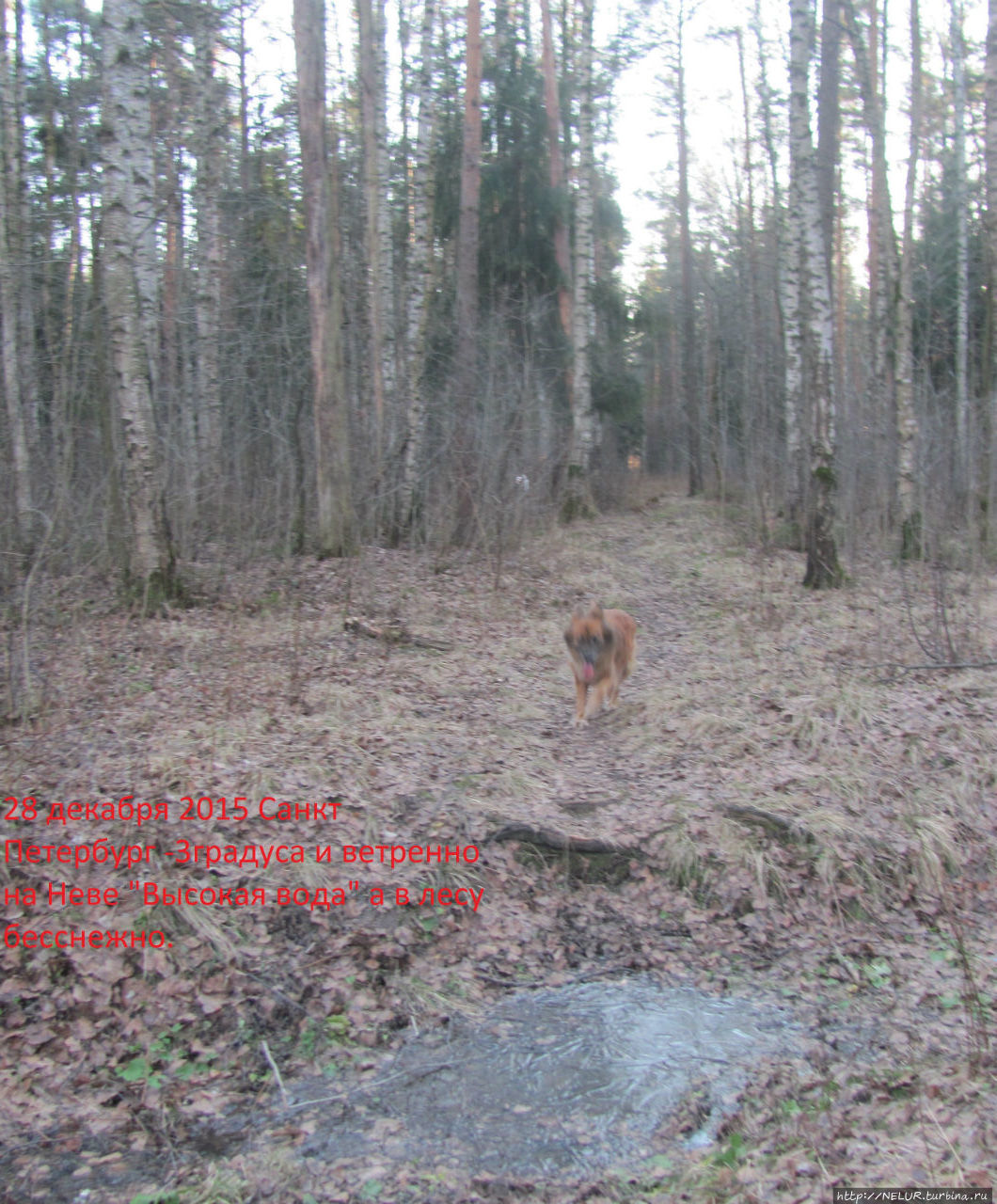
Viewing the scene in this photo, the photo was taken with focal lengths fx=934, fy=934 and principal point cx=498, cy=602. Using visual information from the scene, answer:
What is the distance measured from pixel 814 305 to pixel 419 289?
618 centimetres

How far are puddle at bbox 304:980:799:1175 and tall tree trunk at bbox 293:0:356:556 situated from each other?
8313 millimetres

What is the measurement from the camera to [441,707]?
26.3ft

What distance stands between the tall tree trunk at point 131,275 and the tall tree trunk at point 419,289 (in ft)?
16.8

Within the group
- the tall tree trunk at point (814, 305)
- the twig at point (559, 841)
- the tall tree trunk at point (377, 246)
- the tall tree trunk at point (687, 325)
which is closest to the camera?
the twig at point (559, 841)

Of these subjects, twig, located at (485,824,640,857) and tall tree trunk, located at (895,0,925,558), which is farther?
tall tree trunk, located at (895,0,925,558)

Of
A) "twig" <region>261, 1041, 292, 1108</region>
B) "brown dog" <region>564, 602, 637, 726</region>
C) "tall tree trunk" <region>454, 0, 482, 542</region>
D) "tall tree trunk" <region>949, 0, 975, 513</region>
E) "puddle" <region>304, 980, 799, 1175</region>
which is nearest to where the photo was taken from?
"puddle" <region>304, 980, 799, 1175</region>

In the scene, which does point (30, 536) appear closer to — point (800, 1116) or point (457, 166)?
point (800, 1116)

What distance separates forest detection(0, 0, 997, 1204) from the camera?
3811 millimetres

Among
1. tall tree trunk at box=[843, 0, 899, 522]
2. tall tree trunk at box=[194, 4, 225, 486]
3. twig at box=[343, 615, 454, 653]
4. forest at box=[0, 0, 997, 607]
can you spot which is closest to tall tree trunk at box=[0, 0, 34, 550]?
forest at box=[0, 0, 997, 607]

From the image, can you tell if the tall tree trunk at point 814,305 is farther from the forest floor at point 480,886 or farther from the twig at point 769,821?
the twig at point 769,821

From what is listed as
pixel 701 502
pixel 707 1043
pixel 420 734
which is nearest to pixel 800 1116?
pixel 707 1043

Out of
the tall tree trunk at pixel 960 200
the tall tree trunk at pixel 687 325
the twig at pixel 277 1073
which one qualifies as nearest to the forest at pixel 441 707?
the twig at pixel 277 1073

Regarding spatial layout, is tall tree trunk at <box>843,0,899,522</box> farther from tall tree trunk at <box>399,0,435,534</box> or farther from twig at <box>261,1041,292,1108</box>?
twig at <box>261,1041,292,1108</box>

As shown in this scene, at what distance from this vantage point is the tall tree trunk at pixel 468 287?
1312 centimetres
